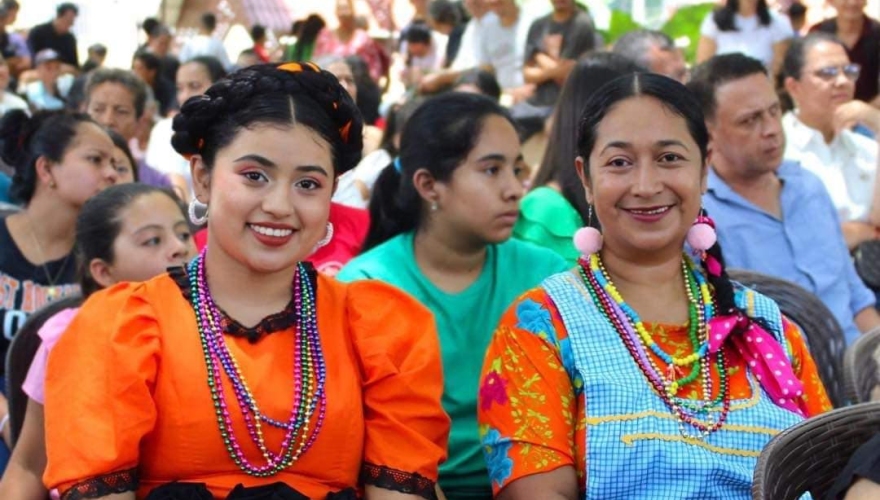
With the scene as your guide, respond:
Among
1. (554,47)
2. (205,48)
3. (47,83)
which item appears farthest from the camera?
(205,48)

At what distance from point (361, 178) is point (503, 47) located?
146 inches

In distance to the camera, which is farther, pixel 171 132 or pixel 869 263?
pixel 171 132

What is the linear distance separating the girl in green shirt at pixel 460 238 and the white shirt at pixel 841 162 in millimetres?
2472

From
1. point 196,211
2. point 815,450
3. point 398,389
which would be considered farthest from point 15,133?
point 815,450

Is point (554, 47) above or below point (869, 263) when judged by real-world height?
above

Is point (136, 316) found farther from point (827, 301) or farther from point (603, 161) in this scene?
point (827, 301)

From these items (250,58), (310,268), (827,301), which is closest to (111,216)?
(310,268)

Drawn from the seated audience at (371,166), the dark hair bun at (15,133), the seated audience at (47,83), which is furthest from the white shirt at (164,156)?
the seated audience at (47,83)

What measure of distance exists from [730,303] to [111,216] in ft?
6.04

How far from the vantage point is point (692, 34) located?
1018 centimetres

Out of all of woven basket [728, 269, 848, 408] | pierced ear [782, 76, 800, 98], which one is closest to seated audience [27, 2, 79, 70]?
pierced ear [782, 76, 800, 98]

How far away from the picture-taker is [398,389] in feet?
9.13

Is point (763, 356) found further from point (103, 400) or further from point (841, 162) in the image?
point (841, 162)

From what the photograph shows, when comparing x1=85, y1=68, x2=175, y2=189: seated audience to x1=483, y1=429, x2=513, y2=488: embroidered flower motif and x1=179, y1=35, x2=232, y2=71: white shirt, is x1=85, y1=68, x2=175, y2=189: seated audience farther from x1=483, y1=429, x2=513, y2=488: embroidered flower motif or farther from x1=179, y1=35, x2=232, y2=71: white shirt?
x1=179, y1=35, x2=232, y2=71: white shirt
